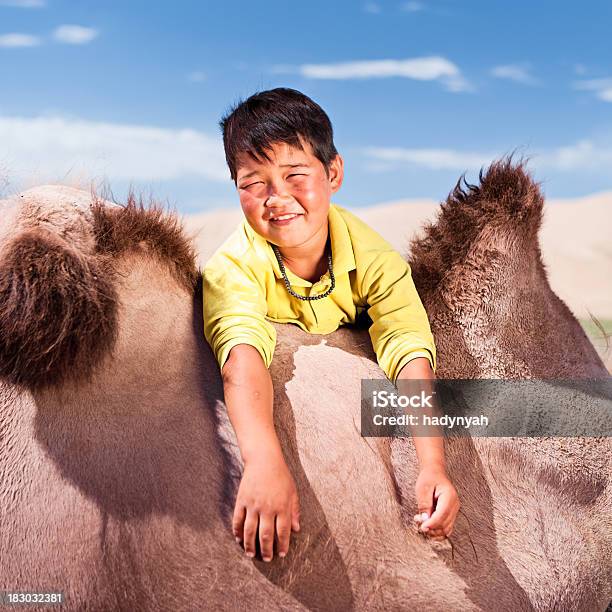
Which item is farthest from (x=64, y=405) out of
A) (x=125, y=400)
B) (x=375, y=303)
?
(x=375, y=303)

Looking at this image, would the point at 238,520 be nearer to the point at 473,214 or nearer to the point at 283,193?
the point at 283,193

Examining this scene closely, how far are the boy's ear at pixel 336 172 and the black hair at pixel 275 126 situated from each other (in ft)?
0.07

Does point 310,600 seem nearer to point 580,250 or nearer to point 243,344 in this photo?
point 243,344

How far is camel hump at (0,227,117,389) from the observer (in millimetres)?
1480

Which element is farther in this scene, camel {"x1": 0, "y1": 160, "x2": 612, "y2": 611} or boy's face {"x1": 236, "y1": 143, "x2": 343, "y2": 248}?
boy's face {"x1": 236, "y1": 143, "x2": 343, "y2": 248}

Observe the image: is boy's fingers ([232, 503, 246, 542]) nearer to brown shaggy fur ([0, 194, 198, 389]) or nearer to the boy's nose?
brown shaggy fur ([0, 194, 198, 389])

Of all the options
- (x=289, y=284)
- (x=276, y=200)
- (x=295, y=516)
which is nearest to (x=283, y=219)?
(x=276, y=200)

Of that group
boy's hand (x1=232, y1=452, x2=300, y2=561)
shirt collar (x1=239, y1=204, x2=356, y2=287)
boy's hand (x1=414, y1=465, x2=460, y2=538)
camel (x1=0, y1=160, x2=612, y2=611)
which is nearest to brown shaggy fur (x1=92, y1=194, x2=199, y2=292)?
camel (x1=0, y1=160, x2=612, y2=611)

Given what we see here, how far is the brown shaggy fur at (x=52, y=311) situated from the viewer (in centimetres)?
148

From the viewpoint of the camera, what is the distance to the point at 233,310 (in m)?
1.64

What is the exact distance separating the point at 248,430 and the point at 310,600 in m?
0.33

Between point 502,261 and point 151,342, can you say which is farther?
point 502,261

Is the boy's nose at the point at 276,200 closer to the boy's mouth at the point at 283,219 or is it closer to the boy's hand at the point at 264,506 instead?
the boy's mouth at the point at 283,219

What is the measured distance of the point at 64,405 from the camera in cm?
151
